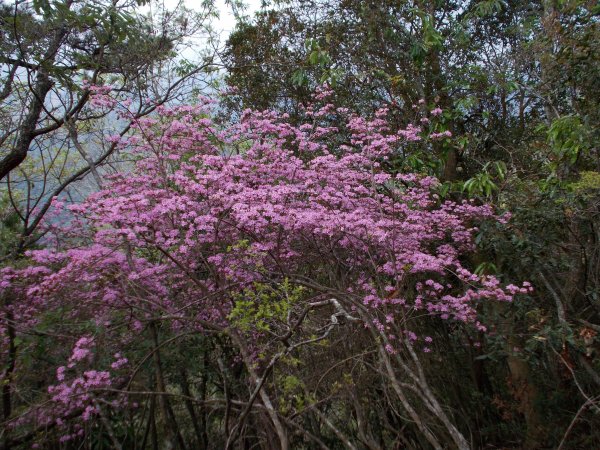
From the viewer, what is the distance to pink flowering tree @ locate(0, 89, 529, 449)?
11.9 feet

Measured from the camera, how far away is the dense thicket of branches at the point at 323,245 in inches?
145

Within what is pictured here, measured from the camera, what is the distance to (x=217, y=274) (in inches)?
165

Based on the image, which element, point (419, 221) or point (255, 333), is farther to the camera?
point (419, 221)

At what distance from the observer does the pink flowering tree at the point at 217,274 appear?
3.63 meters

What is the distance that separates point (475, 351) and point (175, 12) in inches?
253

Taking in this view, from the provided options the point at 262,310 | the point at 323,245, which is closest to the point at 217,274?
the point at 323,245

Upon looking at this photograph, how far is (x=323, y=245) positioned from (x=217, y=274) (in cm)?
124

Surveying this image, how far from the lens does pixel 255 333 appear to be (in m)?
3.87

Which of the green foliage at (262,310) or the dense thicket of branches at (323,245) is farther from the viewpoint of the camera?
the dense thicket of branches at (323,245)

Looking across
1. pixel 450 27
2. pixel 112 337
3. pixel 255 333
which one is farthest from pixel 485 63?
pixel 112 337

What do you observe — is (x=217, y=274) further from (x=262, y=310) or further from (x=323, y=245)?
(x=262, y=310)

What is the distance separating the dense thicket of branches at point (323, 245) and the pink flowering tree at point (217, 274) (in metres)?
0.03

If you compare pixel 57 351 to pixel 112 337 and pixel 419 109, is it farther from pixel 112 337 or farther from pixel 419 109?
pixel 419 109

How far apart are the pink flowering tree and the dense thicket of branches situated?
0.03 m
